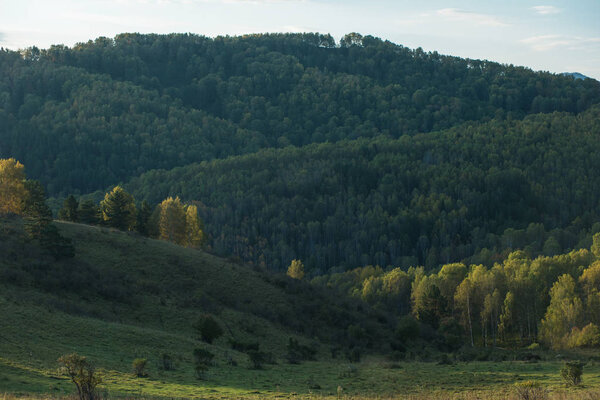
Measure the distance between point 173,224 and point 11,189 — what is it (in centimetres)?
2911

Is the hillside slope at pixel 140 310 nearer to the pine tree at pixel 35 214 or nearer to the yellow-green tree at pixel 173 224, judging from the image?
the pine tree at pixel 35 214

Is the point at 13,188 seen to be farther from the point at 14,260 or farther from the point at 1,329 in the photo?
the point at 1,329

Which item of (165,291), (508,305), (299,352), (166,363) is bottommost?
(508,305)

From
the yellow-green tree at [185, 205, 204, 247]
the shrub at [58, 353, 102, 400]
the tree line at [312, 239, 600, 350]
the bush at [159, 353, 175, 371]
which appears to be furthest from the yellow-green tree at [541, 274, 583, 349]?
the shrub at [58, 353, 102, 400]

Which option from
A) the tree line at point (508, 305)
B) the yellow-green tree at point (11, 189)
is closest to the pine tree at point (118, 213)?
the yellow-green tree at point (11, 189)

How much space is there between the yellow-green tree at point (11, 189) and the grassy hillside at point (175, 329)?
17.5 meters

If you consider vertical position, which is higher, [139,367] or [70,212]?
[70,212]

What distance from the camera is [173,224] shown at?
11544 centimetres

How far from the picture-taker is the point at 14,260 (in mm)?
64812

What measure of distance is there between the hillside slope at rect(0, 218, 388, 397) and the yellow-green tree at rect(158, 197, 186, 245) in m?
29.1

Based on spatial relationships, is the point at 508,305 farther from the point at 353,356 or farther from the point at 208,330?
the point at 208,330

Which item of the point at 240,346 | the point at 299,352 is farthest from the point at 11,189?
the point at 299,352

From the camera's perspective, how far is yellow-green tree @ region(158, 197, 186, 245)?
115125mm

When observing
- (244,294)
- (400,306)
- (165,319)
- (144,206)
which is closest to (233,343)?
(165,319)
